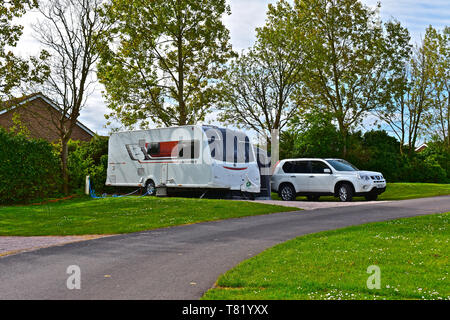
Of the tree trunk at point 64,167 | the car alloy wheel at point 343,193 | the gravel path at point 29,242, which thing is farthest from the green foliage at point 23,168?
the car alloy wheel at point 343,193

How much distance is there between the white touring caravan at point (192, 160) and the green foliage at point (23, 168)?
4.17 metres

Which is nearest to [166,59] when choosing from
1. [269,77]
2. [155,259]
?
[269,77]

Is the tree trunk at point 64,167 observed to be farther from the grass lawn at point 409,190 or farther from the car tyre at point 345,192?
the car tyre at point 345,192

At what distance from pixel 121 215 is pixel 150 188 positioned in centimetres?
736

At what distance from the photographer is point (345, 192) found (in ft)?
70.4

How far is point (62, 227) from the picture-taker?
13633 mm

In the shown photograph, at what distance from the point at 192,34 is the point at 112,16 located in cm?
586

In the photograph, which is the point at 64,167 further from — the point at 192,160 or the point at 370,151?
the point at 370,151

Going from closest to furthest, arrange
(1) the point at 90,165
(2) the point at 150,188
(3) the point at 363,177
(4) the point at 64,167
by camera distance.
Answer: (3) the point at 363,177
(2) the point at 150,188
(4) the point at 64,167
(1) the point at 90,165

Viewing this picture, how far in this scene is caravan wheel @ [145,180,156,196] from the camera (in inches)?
906

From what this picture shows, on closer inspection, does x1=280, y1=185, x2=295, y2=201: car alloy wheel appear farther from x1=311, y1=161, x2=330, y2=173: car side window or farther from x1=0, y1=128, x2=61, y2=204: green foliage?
x1=0, y1=128, x2=61, y2=204: green foliage
